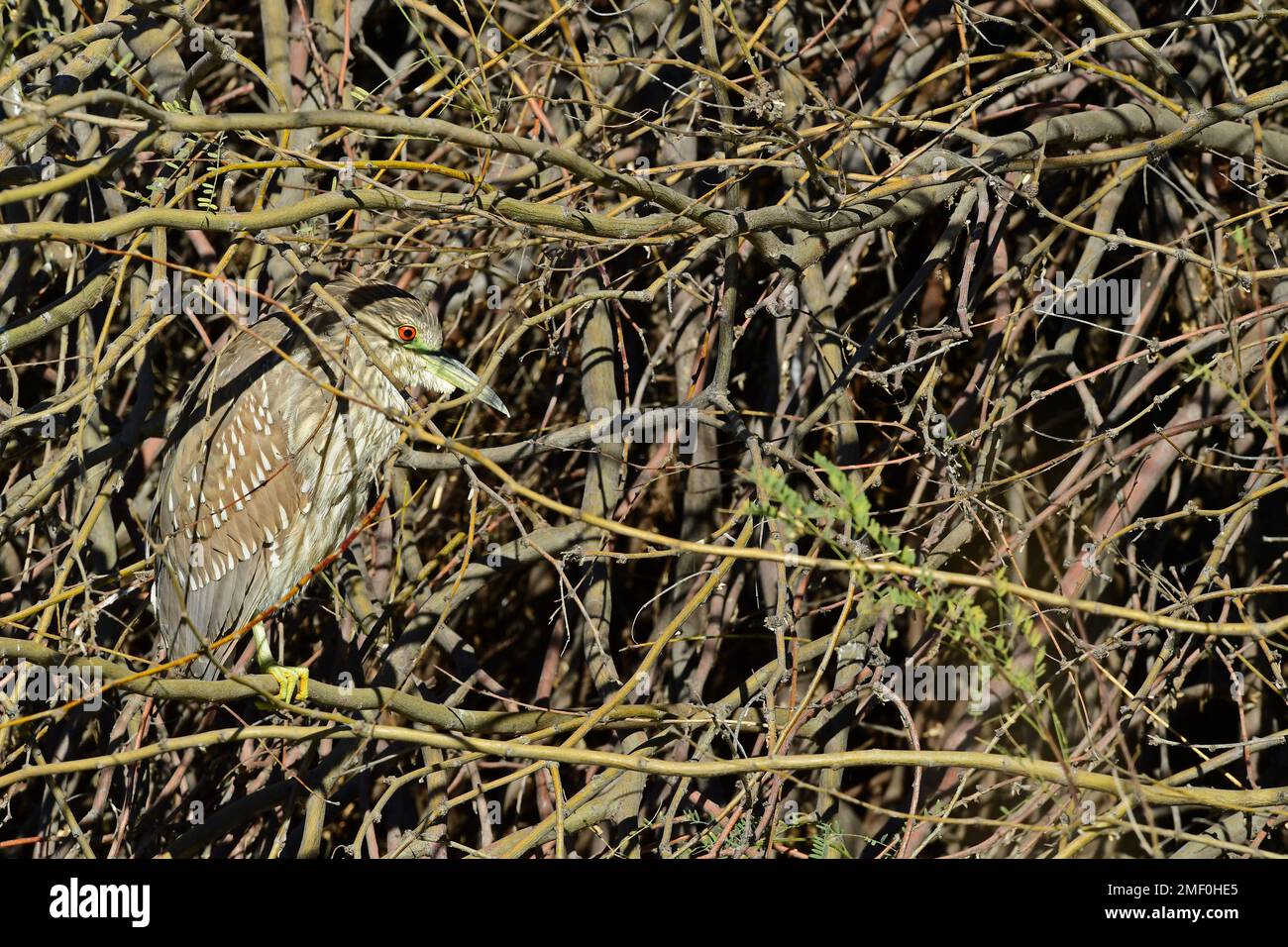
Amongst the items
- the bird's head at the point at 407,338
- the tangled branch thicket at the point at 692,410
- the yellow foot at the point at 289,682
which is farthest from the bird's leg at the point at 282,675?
the bird's head at the point at 407,338

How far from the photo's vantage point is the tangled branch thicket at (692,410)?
259 cm

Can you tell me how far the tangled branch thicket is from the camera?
259cm

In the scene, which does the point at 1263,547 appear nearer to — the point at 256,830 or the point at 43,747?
the point at 256,830

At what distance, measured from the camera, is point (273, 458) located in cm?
355

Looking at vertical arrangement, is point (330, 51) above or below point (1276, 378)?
above

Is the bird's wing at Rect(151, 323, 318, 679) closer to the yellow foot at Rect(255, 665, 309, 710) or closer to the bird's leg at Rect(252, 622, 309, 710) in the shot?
the bird's leg at Rect(252, 622, 309, 710)

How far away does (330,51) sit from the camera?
3.73 meters

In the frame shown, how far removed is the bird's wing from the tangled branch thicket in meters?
0.14

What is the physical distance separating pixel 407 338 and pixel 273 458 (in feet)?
1.93

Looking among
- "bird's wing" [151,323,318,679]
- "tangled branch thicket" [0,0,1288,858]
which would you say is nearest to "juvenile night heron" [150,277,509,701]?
"bird's wing" [151,323,318,679]

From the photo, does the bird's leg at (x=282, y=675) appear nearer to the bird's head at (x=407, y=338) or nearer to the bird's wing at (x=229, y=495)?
the bird's wing at (x=229, y=495)

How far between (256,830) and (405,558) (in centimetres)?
103

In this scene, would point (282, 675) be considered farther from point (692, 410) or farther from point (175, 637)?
point (692, 410)
